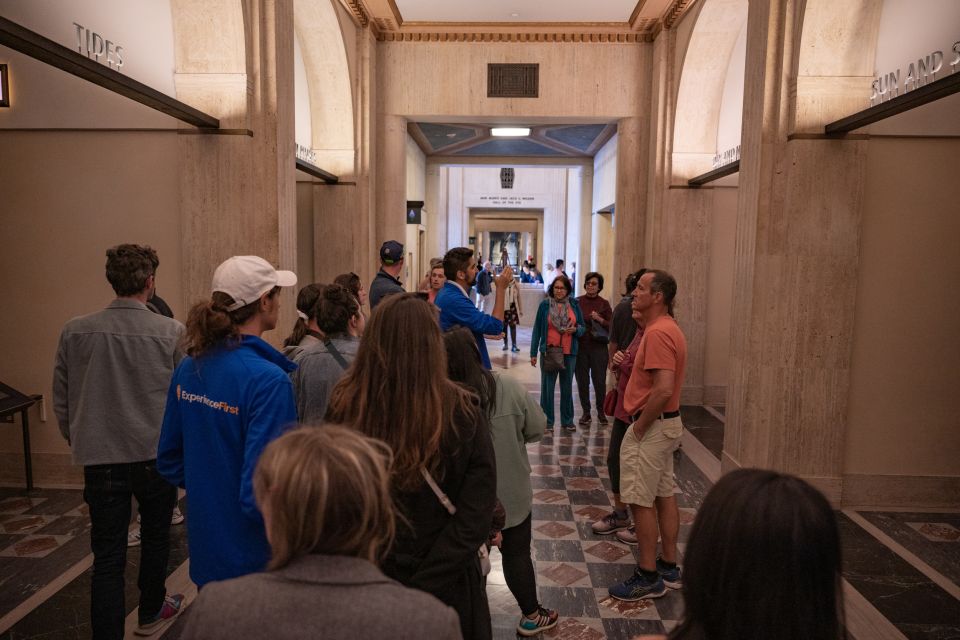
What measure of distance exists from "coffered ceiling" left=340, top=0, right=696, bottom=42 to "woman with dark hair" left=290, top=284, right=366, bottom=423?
20.6ft

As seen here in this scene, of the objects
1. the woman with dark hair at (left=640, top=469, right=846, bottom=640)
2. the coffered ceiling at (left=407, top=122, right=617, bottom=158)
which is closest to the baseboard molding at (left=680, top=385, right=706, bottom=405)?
the coffered ceiling at (left=407, top=122, right=617, bottom=158)

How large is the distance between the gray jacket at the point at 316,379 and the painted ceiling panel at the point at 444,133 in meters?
10.8

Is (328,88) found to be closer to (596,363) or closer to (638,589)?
(596,363)

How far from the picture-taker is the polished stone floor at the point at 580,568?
330cm

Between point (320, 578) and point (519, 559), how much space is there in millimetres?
2154

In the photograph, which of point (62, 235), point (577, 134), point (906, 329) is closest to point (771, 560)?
point (906, 329)

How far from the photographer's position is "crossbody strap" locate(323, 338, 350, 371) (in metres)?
2.70

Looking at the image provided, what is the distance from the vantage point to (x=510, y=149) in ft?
51.4

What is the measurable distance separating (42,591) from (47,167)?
3.16 meters

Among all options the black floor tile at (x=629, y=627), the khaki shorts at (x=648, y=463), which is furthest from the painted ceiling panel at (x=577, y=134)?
the black floor tile at (x=629, y=627)

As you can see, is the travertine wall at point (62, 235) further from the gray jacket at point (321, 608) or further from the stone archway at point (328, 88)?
the gray jacket at point (321, 608)

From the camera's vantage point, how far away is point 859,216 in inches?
189

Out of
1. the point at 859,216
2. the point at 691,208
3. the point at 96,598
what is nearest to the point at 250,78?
the point at 96,598

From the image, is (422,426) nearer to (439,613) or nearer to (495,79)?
(439,613)
